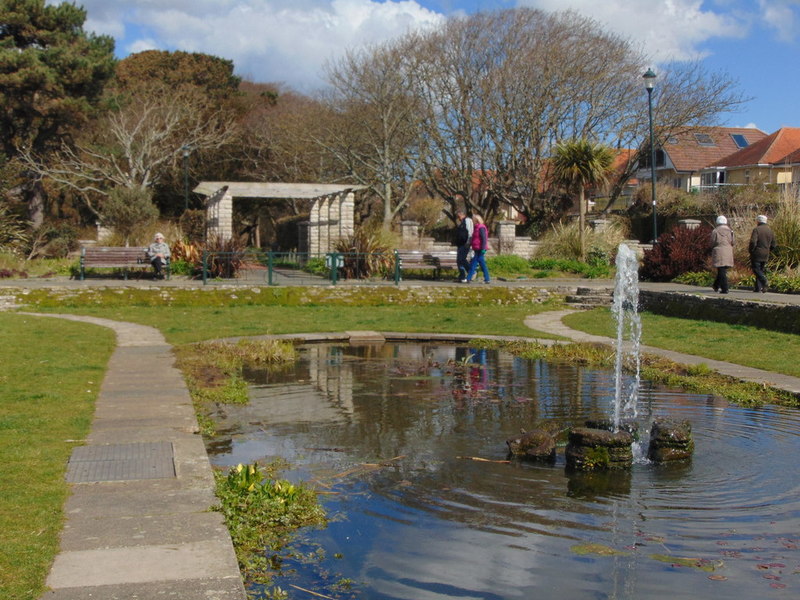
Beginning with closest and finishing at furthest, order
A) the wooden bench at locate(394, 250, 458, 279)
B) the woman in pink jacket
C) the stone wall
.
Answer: the stone wall → the woman in pink jacket → the wooden bench at locate(394, 250, 458, 279)

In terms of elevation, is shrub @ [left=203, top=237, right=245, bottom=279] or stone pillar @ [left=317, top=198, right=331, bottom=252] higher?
stone pillar @ [left=317, top=198, right=331, bottom=252]

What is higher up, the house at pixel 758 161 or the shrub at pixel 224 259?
the house at pixel 758 161

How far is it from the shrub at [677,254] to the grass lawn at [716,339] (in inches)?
267

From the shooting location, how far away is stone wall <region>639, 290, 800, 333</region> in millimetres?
14758

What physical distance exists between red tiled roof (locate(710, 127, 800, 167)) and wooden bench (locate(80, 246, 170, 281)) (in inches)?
1670

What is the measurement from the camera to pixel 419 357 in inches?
500

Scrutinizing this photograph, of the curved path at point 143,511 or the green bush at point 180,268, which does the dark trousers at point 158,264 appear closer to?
the green bush at point 180,268

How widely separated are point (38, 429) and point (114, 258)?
51.6 feet

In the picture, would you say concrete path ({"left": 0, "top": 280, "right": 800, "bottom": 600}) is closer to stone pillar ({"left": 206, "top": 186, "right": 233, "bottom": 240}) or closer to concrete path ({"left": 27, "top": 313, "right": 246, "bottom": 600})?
concrete path ({"left": 27, "top": 313, "right": 246, "bottom": 600})

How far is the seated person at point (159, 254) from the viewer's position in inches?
862

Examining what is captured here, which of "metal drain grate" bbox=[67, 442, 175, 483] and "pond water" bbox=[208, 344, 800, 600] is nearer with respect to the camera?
"pond water" bbox=[208, 344, 800, 600]

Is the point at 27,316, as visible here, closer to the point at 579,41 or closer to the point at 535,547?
the point at 535,547

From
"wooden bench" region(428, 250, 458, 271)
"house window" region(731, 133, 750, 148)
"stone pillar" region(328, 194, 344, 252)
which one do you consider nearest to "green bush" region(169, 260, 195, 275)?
"wooden bench" region(428, 250, 458, 271)

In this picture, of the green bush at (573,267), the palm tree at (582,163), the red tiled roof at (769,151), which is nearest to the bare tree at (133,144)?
the palm tree at (582,163)
